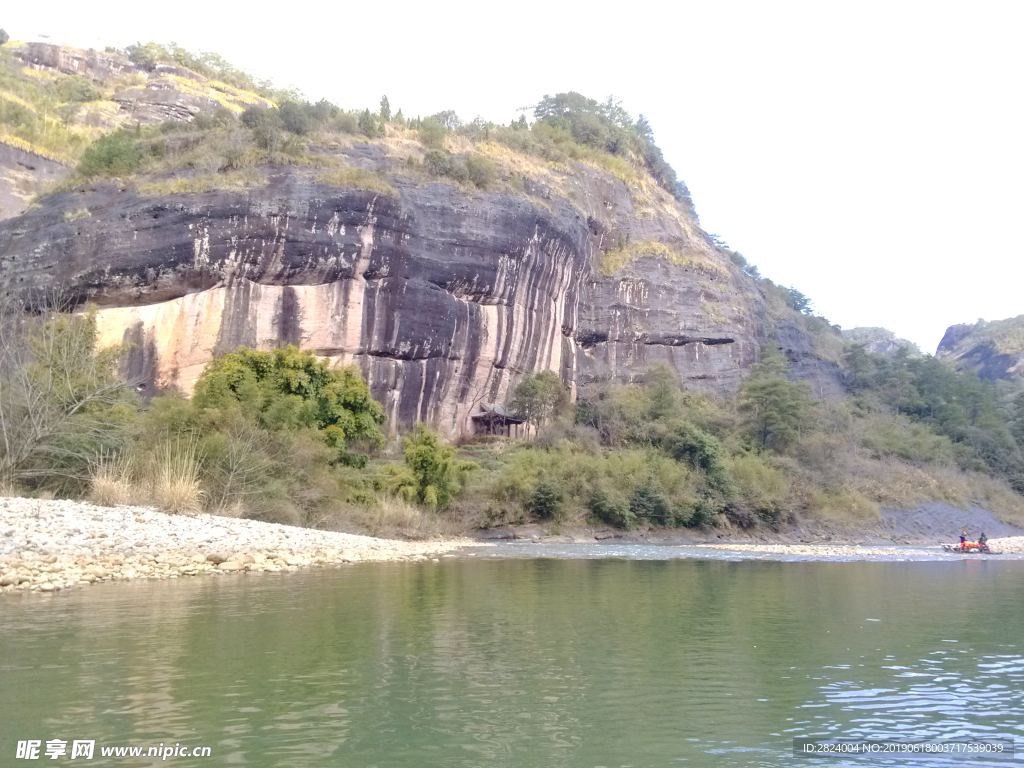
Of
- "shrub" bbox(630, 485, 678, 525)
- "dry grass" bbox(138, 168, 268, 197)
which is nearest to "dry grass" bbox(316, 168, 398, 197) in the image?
"dry grass" bbox(138, 168, 268, 197)

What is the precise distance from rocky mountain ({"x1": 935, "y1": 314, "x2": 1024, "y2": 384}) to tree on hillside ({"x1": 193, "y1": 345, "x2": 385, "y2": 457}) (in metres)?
69.8

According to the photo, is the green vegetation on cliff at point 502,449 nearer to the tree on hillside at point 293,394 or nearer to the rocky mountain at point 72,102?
the tree on hillside at point 293,394

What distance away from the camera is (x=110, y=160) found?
44.2 metres

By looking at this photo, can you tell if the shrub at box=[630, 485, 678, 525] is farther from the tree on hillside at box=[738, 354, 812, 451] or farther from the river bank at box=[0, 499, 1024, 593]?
the tree on hillside at box=[738, 354, 812, 451]

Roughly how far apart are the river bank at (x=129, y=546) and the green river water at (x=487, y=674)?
1128 mm

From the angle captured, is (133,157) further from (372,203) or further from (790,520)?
(790,520)

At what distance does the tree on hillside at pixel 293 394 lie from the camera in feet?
98.6

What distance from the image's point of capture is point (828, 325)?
8531cm

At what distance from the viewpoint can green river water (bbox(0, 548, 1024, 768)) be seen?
285 inches

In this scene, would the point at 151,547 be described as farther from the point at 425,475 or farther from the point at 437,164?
the point at 437,164

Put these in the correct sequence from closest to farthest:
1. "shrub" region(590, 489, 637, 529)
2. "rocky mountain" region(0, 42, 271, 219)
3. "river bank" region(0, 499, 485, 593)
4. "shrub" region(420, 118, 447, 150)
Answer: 1. "river bank" region(0, 499, 485, 593)
2. "shrub" region(590, 489, 637, 529)
3. "shrub" region(420, 118, 447, 150)
4. "rocky mountain" region(0, 42, 271, 219)

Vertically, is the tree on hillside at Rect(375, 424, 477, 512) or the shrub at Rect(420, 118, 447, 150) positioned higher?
the shrub at Rect(420, 118, 447, 150)

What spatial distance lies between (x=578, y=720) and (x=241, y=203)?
37273mm

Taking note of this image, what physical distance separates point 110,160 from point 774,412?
37.3 m
